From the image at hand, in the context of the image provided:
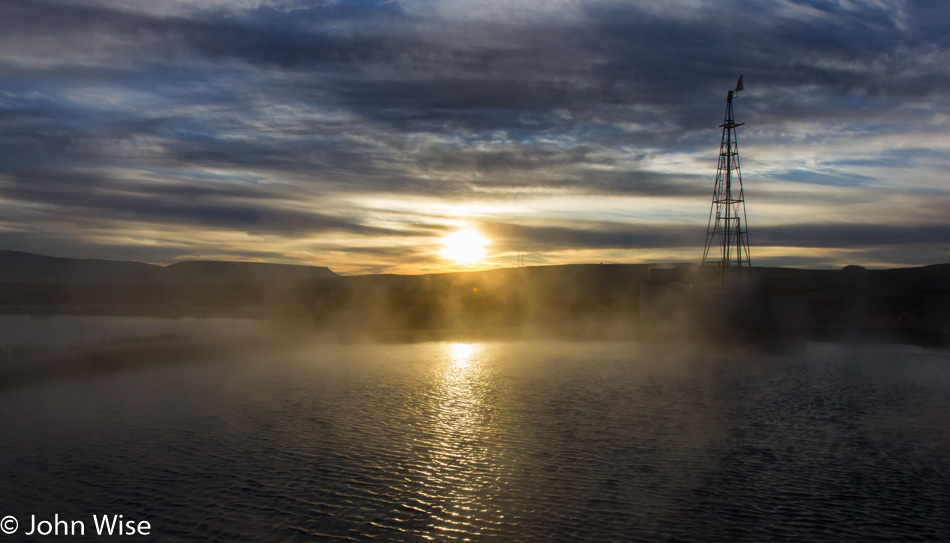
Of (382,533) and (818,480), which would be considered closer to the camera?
(382,533)

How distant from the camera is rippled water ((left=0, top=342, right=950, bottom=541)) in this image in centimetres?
1001

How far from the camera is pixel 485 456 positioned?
13.5 m

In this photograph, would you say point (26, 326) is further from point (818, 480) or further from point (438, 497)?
point (818, 480)

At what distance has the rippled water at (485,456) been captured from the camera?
1001 cm

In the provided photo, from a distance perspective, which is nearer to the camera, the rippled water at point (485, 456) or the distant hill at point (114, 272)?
the rippled water at point (485, 456)

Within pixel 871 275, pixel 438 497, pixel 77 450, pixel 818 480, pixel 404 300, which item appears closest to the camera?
pixel 438 497

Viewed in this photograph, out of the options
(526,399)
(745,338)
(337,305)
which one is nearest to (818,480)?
(526,399)

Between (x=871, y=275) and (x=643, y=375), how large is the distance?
372ft

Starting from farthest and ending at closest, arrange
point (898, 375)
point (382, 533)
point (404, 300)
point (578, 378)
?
point (404, 300), point (898, 375), point (578, 378), point (382, 533)

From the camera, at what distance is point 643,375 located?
25406 mm

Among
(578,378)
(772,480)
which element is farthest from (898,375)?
(772,480)

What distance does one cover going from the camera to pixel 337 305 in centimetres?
6681

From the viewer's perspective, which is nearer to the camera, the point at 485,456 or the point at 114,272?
the point at 485,456

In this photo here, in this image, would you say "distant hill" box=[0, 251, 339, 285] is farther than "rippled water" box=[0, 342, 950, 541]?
Yes
